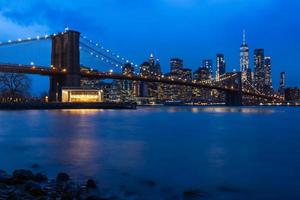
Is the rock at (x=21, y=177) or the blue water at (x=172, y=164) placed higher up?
the rock at (x=21, y=177)

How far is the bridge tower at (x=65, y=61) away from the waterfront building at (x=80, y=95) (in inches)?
36.0

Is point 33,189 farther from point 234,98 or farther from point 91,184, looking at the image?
point 234,98

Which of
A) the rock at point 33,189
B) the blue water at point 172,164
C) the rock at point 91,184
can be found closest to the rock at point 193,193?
the blue water at point 172,164

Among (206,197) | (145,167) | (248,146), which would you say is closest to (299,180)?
(206,197)

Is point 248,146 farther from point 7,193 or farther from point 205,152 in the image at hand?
point 7,193

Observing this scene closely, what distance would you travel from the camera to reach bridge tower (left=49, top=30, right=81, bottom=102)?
2479 inches

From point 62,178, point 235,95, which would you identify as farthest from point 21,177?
point 235,95

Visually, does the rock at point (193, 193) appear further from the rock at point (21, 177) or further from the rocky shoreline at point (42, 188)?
the rock at point (21, 177)

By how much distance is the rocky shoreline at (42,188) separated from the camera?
818 cm

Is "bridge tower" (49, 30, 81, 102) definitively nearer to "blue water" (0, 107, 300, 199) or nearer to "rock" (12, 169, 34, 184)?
"blue water" (0, 107, 300, 199)

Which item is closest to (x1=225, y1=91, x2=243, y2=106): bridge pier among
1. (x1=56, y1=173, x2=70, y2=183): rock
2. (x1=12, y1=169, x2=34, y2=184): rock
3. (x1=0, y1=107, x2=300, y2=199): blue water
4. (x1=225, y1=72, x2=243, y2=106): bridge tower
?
(x1=225, y1=72, x2=243, y2=106): bridge tower

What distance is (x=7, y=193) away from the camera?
8.30 meters

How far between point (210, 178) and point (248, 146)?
26.7ft

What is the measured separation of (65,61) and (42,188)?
5681 centimetres
